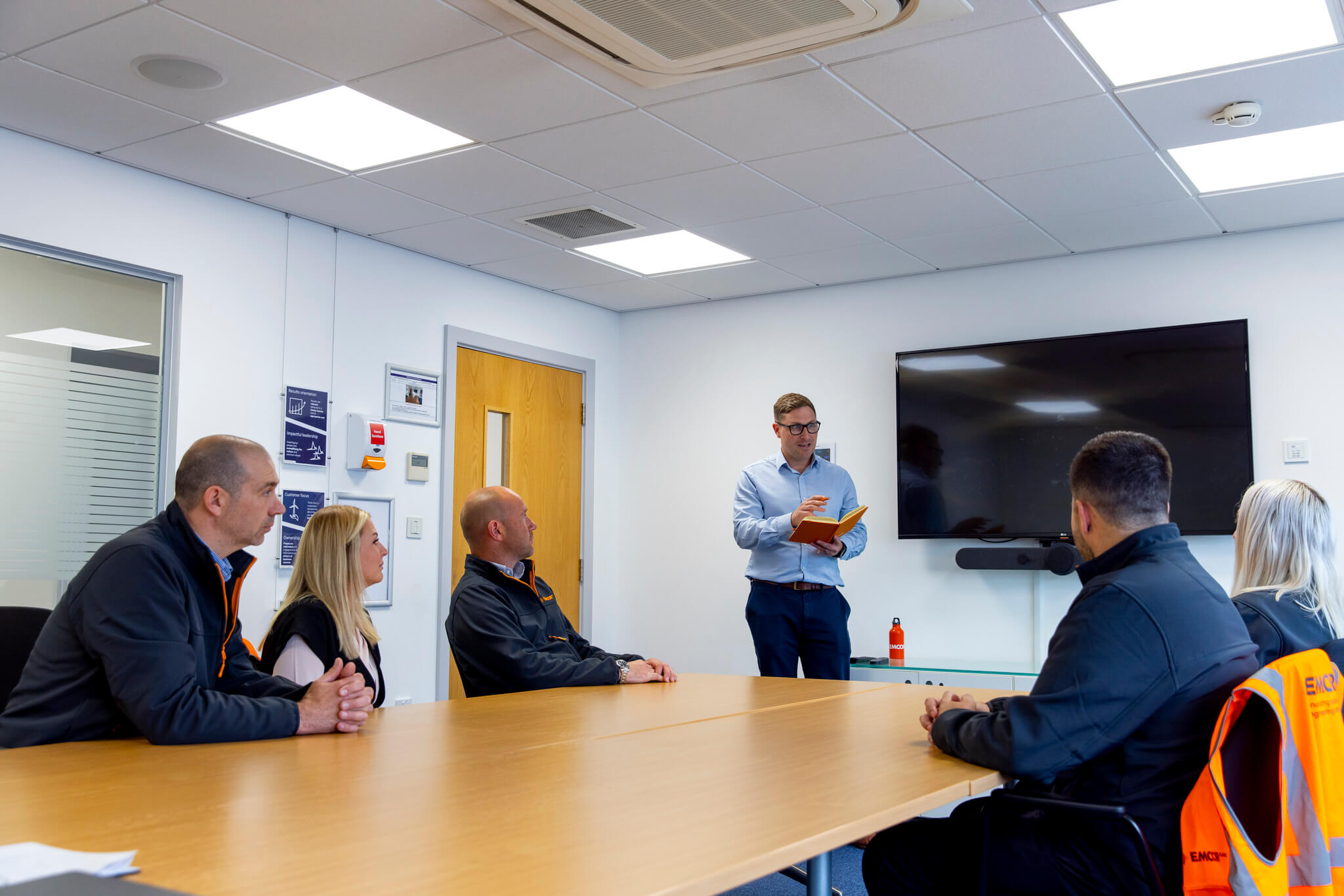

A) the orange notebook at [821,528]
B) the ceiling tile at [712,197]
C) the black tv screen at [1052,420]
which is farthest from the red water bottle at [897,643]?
the ceiling tile at [712,197]

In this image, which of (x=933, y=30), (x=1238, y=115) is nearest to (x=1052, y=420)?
(x=1238, y=115)

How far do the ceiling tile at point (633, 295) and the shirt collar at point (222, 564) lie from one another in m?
3.70

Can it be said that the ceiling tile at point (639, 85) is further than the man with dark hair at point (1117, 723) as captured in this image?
Yes

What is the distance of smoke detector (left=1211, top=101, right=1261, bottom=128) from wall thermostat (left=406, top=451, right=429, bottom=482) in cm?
359

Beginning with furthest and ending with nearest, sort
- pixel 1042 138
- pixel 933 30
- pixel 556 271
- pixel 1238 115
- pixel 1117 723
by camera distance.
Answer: pixel 556 271 → pixel 1042 138 → pixel 1238 115 → pixel 933 30 → pixel 1117 723

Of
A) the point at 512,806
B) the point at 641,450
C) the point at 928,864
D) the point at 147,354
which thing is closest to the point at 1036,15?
the point at 928,864

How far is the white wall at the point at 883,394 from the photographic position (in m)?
4.79

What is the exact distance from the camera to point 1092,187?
4.32 meters

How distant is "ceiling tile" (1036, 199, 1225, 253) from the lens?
459 centimetres

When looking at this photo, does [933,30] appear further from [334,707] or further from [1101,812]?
[334,707]

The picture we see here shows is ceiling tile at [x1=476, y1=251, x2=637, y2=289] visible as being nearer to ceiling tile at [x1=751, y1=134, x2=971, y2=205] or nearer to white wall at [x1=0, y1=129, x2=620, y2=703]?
white wall at [x1=0, y1=129, x2=620, y2=703]

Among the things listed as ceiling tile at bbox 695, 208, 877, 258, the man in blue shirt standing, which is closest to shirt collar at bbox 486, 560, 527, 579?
the man in blue shirt standing

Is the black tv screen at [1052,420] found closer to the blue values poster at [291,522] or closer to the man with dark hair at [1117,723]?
the blue values poster at [291,522]

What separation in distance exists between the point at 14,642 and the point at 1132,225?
175 inches
